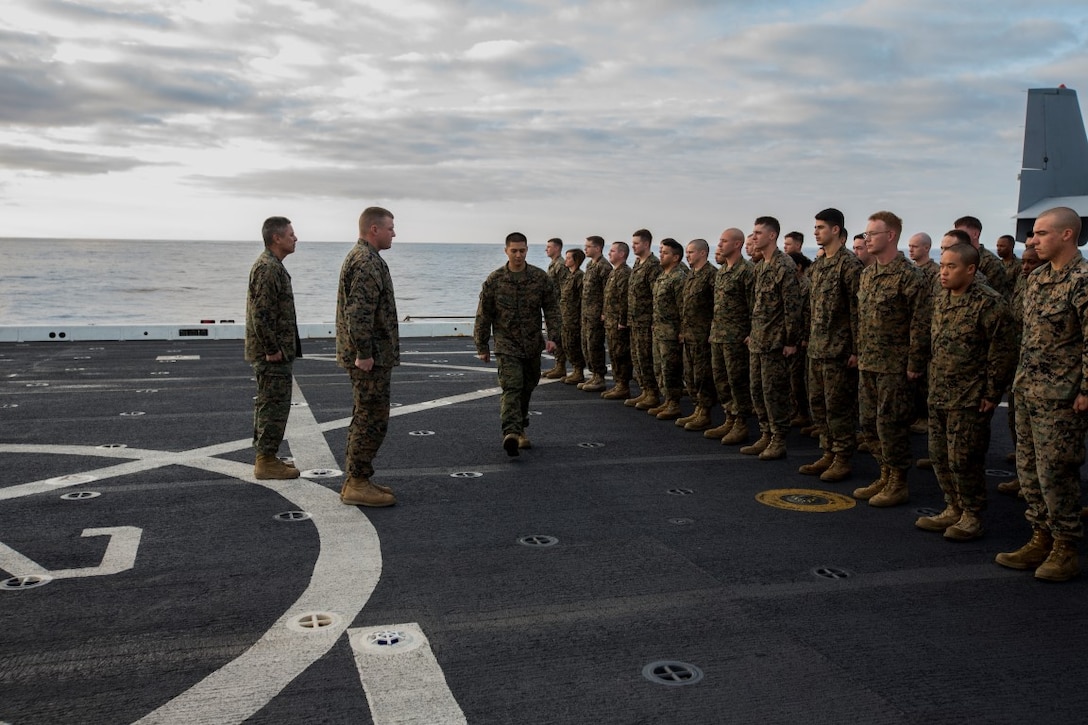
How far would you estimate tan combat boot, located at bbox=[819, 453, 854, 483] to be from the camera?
22.1ft

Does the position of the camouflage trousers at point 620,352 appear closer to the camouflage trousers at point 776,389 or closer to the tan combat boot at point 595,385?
the tan combat boot at point 595,385

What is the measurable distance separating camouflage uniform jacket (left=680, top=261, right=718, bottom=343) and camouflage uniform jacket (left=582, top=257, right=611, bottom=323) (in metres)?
2.57

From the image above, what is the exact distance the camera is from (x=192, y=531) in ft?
17.1

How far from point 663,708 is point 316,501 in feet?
11.6

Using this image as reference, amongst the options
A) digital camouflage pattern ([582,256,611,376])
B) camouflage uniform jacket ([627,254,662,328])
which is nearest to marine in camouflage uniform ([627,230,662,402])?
camouflage uniform jacket ([627,254,662,328])

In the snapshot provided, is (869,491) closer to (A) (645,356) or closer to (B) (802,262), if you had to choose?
(B) (802,262)

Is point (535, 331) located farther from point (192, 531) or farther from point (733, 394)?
point (192, 531)

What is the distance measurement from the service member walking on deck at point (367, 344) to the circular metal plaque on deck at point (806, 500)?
277 centimetres

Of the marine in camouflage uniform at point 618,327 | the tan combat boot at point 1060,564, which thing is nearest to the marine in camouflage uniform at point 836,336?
the tan combat boot at point 1060,564

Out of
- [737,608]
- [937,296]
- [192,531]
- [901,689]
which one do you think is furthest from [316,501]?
[937,296]

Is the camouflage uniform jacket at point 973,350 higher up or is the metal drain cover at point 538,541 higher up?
the camouflage uniform jacket at point 973,350

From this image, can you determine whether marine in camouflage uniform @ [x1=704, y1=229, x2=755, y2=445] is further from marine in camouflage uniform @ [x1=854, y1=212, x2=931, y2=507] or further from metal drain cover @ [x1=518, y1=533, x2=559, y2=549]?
metal drain cover @ [x1=518, y1=533, x2=559, y2=549]

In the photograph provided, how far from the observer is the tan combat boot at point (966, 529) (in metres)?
5.23

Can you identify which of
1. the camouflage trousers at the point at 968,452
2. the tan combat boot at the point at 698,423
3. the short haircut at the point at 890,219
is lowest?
the tan combat boot at the point at 698,423
